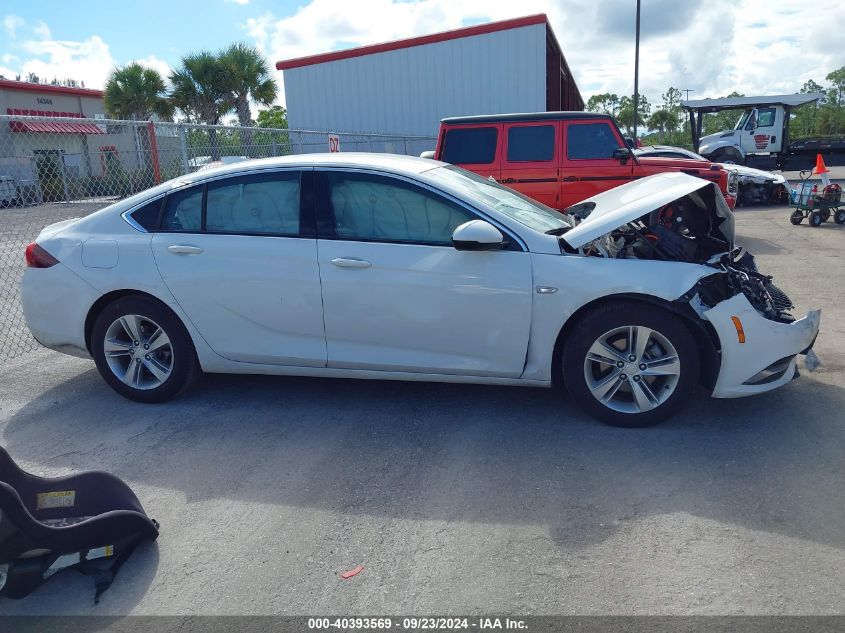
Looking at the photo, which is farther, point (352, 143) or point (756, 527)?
point (352, 143)

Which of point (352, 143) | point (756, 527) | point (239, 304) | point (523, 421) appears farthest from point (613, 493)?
point (352, 143)

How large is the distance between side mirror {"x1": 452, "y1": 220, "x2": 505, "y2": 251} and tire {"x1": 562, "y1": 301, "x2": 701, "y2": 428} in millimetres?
702

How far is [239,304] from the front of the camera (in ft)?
14.8

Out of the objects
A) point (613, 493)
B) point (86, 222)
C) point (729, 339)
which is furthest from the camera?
point (86, 222)

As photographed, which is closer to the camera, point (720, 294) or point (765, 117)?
point (720, 294)

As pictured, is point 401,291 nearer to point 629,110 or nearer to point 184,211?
point 184,211

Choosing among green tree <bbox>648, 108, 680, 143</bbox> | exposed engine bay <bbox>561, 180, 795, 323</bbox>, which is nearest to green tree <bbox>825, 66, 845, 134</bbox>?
green tree <bbox>648, 108, 680, 143</bbox>

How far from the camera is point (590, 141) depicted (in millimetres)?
9945

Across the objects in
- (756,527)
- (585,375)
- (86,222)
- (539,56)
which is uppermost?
(539,56)

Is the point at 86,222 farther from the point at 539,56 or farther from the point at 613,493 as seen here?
the point at 539,56

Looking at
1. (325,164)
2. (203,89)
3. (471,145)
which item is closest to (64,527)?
(325,164)

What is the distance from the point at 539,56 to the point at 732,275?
18634mm

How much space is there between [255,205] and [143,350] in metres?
1.25

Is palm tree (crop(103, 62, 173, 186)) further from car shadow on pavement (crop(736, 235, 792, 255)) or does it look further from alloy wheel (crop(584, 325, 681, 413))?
alloy wheel (crop(584, 325, 681, 413))
